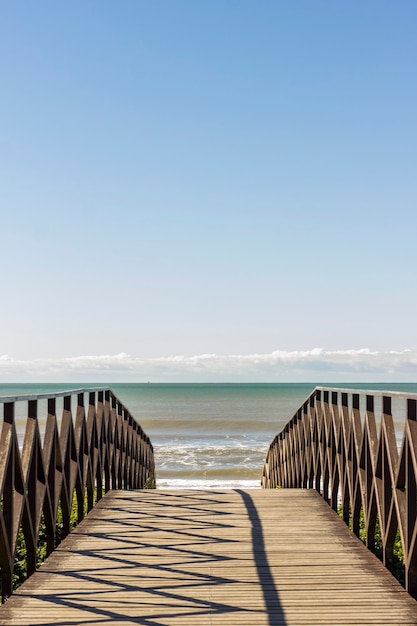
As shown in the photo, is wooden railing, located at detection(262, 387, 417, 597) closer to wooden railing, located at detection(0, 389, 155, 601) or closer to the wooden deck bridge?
the wooden deck bridge

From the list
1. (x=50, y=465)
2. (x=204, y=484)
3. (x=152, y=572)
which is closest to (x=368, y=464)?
(x=152, y=572)

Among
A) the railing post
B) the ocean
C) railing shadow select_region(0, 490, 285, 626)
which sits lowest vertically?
the ocean

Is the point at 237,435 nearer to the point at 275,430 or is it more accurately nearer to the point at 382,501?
the point at 275,430

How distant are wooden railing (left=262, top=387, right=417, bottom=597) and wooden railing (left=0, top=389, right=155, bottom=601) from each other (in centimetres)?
255

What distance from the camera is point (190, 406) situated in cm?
6756

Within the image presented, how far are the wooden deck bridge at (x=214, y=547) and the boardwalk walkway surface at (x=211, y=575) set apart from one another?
12 millimetres

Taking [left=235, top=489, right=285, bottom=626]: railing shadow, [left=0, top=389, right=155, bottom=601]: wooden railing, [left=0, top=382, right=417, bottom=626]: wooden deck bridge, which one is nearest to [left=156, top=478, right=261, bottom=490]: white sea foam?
[left=0, top=389, right=155, bottom=601]: wooden railing

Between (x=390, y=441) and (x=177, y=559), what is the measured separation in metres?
1.89

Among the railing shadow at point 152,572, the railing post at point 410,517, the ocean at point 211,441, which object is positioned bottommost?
the ocean at point 211,441

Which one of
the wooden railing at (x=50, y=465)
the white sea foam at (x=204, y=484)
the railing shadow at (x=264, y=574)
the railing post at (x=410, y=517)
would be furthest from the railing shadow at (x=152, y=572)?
the white sea foam at (x=204, y=484)

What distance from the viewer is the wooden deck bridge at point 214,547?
4.07 meters

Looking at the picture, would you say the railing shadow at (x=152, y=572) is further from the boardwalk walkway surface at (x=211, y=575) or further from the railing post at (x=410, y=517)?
the railing post at (x=410, y=517)

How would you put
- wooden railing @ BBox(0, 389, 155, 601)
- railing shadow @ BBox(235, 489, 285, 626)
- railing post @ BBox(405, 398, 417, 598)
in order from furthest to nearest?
1. wooden railing @ BBox(0, 389, 155, 601)
2. railing post @ BBox(405, 398, 417, 598)
3. railing shadow @ BBox(235, 489, 285, 626)

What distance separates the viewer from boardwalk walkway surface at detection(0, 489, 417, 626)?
157 inches
